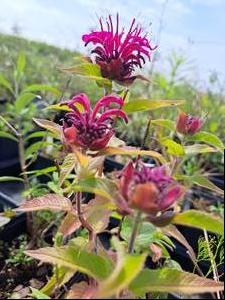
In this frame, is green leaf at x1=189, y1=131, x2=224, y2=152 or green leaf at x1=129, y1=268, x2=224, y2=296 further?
green leaf at x1=189, y1=131, x2=224, y2=152

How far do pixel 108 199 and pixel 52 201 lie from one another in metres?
0.11

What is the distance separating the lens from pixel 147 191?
0.38m

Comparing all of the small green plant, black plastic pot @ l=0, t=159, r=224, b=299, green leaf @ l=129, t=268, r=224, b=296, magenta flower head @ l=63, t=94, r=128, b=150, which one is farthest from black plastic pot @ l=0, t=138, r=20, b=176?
green leaf @ l=129, t=268, r=224, b=296

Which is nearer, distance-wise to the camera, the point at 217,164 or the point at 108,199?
the point at 108,199

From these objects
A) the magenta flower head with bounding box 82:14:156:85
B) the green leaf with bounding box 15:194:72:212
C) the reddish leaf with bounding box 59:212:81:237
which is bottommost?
the reddish leaf with bounding box 59:212:81:237

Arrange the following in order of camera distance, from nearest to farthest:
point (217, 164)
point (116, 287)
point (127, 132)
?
point (116, 287) → point (217, 164) → point (127, 132)

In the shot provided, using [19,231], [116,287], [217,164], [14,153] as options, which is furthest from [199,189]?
[116,287]

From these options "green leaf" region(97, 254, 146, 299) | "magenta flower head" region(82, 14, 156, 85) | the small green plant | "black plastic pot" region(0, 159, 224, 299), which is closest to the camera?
"green leaf" region(97, 254, 146, 299)

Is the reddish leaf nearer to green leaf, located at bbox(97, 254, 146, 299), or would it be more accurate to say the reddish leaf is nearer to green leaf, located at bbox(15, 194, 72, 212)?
green leaf, located at bbox(15, 194, 72, 212)

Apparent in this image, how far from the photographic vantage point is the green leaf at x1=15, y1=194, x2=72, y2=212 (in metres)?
0.50

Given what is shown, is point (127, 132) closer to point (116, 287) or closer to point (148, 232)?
point (148, 232)

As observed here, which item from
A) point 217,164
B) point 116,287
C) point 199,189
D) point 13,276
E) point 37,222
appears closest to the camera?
point 116,287

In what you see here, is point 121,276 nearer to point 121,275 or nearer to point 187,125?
point 121,275

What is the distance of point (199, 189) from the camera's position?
178cm
